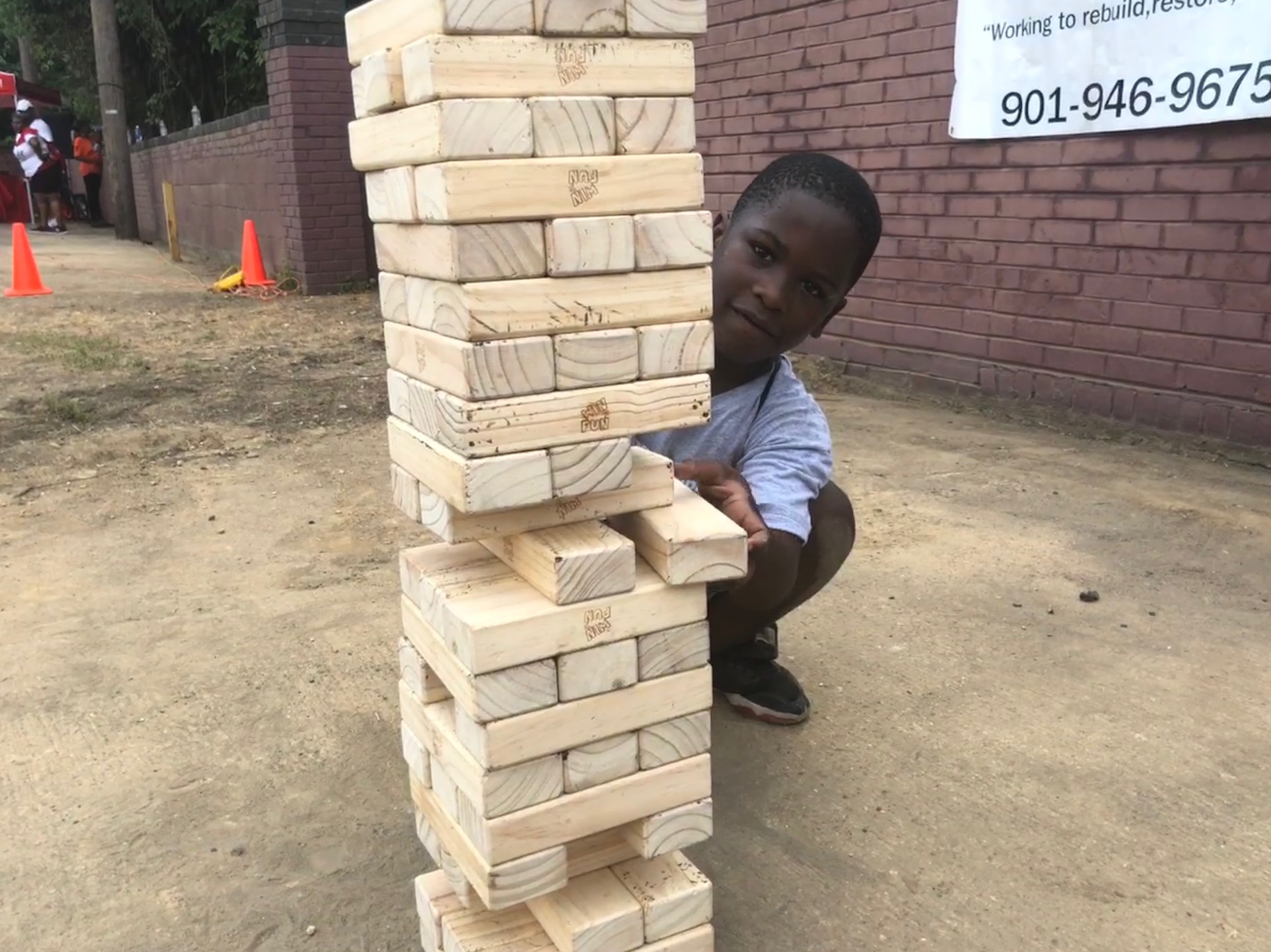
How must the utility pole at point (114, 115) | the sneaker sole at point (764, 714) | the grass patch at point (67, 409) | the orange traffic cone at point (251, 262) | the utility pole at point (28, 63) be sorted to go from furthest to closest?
the utility pole at point (28, 63) < the utility pole at point (114, 115) < the orange traffic cone at point (251, 262) < the grass patch at point (67, 409) < the sneaker sole at point (764, 714)

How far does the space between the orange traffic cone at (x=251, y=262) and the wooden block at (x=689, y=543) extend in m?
10.4

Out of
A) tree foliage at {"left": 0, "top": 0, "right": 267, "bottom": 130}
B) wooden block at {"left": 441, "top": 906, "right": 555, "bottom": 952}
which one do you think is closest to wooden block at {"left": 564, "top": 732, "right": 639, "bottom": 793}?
wooden block at {"left": 441, "top": 906, "right": 555, "bottom": 952}

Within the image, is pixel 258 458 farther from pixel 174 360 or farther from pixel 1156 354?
pixel 1156 354

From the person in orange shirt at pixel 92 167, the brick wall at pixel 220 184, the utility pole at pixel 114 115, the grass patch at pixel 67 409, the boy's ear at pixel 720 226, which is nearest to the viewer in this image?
the boy's ear at pixel 720 226

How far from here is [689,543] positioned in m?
1.70

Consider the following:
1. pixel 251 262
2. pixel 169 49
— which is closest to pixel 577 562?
pixel 251 262

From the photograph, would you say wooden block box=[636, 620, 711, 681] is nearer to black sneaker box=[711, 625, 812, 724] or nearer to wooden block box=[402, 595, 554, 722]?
wooden block box=[402, 595, 554, 722]

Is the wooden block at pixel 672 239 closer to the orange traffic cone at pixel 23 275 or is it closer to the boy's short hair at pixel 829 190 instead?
the boy's short hair at pixel 829 190

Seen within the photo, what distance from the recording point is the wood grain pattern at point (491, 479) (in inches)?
62.2

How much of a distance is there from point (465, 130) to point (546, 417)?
0.41 meters

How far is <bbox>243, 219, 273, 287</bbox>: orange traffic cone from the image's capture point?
37.3ft

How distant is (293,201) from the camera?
10812 millimetres

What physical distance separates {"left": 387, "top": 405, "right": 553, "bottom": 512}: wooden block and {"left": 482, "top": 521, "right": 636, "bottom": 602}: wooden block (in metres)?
0.08

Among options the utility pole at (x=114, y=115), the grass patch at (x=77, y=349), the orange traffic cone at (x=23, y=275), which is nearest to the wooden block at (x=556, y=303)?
the grass patch at (x=77, y=349)
